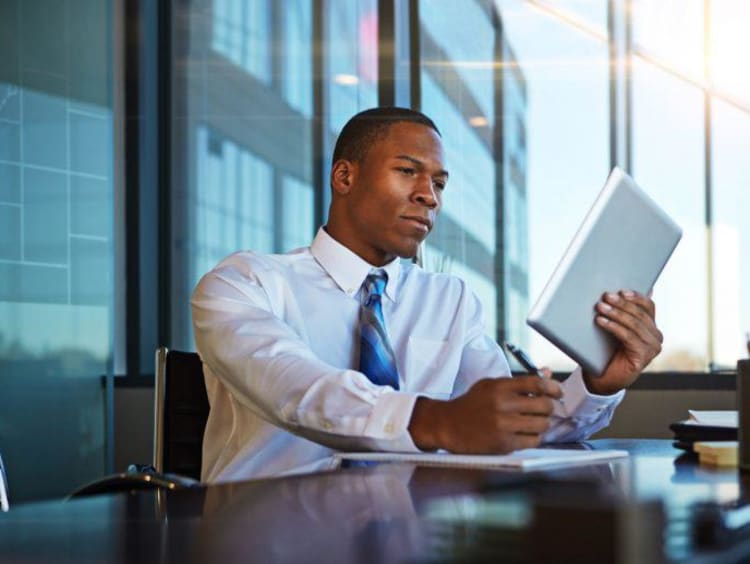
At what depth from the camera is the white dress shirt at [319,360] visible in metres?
1.56

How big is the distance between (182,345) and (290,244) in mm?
754

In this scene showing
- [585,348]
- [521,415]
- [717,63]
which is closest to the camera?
[521,415]

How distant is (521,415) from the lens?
1391 mm

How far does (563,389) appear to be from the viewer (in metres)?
2.04

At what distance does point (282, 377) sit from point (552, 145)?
376 centimetres

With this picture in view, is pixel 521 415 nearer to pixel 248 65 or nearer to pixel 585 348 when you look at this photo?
pixel 585 348

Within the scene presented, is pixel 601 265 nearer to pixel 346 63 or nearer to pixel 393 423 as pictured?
pixel 393 423

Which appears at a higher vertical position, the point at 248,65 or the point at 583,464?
the point at 248,65

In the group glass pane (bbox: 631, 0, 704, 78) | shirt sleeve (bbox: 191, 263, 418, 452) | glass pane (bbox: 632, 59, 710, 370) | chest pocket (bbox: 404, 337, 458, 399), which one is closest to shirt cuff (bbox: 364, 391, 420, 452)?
shirt sleeve (bbox: 191, 263, 418, 452)

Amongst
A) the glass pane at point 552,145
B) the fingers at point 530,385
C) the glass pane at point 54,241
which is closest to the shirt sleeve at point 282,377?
the fingers at point 530,385

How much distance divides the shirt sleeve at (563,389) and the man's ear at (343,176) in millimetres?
340

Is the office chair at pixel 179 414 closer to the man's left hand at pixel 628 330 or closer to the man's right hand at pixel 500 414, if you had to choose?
the man's left hand at pixel 628 330

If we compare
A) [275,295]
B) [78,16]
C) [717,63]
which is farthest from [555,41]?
[275,295]

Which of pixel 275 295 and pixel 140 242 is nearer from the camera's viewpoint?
pixel 275 295
